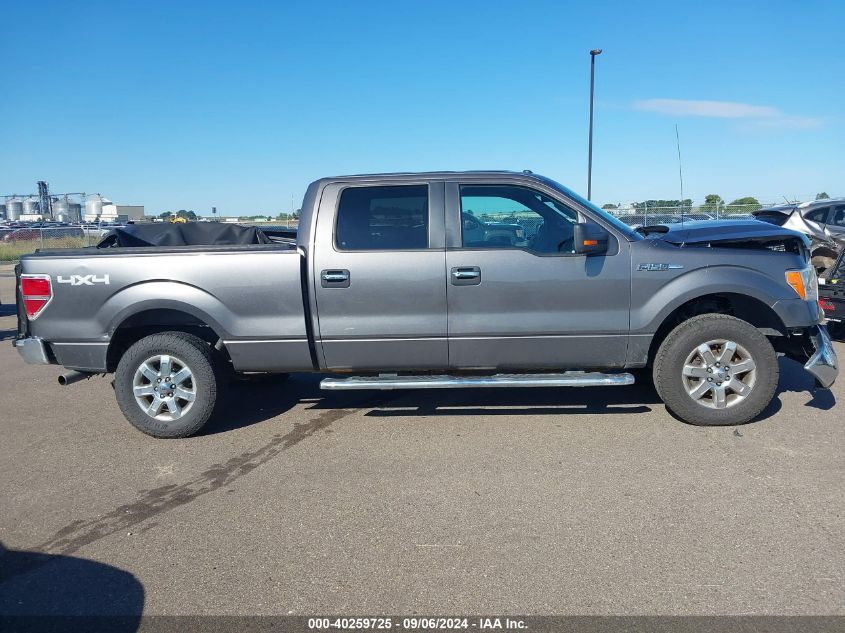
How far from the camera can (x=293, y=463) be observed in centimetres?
436

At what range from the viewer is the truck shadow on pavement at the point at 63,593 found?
269 centimetres

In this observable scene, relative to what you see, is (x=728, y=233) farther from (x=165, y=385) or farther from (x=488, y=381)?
(x=165, y=385)

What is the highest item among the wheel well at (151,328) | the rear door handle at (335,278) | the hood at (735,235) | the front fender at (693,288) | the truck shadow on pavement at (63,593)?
the hood at (735,235)

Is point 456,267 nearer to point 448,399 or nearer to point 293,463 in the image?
point 448,399

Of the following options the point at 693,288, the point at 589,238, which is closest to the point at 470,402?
the point at 589,238

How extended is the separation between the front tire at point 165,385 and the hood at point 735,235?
379cm

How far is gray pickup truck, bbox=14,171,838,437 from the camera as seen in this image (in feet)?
15.4

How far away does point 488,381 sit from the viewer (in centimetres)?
470

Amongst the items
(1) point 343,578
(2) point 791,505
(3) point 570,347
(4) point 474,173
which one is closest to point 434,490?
(1) point 343,578

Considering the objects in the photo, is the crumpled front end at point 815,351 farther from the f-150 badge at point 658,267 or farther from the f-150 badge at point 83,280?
the f-150 badge at point 83,280

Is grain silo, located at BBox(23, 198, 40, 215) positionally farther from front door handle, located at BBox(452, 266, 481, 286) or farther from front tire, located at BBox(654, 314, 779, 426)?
front tire, located at BBox(654, 314, 779, 426)

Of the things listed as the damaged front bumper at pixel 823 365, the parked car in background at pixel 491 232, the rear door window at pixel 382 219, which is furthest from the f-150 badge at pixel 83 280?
the damaged front bumper at pixel 823 365

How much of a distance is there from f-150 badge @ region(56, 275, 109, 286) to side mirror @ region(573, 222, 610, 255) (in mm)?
3563

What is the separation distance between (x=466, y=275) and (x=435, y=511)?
1822 mm
